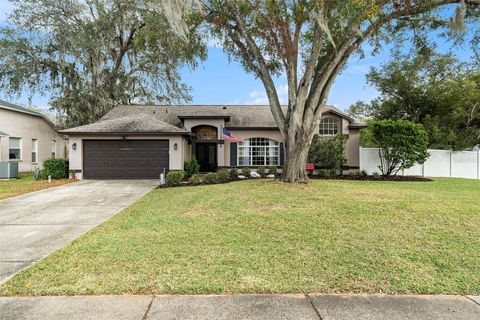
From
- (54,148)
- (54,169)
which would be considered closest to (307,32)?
(54,169)

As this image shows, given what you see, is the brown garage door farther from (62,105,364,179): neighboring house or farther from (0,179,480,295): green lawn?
(0,179,480,295): green lawn

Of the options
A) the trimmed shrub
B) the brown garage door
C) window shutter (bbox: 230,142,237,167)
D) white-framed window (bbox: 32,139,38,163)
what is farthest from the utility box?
window shutter (bbox: 230,142,237,167)

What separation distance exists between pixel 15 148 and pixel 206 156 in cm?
1330

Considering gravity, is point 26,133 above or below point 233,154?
above

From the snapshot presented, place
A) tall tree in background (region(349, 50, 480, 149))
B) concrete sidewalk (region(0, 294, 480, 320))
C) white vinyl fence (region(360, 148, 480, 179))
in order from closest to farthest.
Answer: concrete sidewalk (region(0, 294, 480, 320))
white vinyl fence (region(360, 148, 480, 179))
tall tree in background (region(349, 50, 480, 149))

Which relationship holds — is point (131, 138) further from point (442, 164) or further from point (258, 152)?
point (442, 164)

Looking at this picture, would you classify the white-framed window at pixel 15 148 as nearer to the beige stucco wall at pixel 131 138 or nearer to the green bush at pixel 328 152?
the beige stucco wall at pixel 131 138

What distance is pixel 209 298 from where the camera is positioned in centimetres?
328

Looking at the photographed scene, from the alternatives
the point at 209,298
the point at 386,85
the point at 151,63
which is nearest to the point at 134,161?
the point at 151,63

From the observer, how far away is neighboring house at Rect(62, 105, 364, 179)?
15.9 m

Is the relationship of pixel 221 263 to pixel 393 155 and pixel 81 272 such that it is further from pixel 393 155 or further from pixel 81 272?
pixel 393 155

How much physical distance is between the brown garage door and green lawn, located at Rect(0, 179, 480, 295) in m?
8.30

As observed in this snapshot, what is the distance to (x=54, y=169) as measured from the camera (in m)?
16.0

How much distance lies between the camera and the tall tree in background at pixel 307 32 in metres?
9.82
